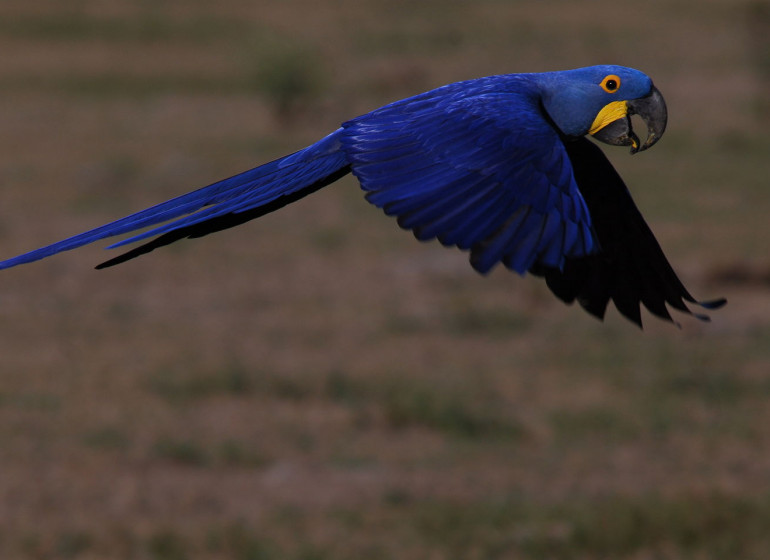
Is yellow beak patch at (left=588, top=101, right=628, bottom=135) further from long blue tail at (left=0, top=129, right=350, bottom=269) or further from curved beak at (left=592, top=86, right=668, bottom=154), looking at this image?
long blue tail at (left=0, top=129, right=350, bottom=269)

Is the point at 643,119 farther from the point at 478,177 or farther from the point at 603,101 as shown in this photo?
the point at 478,177

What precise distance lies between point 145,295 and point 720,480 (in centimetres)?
621

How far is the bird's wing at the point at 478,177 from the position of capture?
3059mm

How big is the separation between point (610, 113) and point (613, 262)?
508mm

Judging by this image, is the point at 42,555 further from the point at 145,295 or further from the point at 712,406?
the point at 145,295

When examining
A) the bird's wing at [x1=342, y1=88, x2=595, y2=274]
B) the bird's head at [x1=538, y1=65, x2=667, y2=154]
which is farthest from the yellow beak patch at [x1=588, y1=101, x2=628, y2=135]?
the bird's wing at [x1=342, y1=88, x2=595, y2=274]

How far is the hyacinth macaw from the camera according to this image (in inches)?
122

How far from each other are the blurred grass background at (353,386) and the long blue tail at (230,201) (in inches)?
115

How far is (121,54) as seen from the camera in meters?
29.8

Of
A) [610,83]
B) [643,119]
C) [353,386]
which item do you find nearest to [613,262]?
[643,119]

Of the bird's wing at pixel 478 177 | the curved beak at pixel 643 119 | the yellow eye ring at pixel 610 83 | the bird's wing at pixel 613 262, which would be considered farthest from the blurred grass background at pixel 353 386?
the bird's wing at pixel 478 177

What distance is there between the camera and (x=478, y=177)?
127 inches

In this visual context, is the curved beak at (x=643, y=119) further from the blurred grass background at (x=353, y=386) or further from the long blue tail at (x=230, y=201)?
the blurred grass background at (x=353, y=386)

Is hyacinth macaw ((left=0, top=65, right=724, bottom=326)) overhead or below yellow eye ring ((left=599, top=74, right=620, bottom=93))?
below
